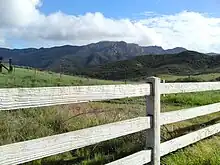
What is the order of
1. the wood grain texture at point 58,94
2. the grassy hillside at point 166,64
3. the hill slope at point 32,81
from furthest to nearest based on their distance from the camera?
1. the grassy hillside at point 166,64
2. the hill slope at point 32,81
3. the wood grain texture at point 58,94

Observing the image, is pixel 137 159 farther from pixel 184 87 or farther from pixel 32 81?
pixel 32 81

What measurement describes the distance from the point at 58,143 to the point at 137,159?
153cm

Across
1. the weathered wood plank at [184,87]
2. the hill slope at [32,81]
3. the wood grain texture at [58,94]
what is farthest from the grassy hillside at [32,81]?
the wood grain texture at [58,94]

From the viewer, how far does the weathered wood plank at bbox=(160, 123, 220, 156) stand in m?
6.15

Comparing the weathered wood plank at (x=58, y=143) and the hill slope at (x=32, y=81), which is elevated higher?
the hill slope at (x=32, y=81)

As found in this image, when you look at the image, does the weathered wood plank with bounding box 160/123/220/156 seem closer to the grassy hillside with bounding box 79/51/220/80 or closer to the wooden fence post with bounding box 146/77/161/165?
the wooden fence post with bounding box 146/77/161/165

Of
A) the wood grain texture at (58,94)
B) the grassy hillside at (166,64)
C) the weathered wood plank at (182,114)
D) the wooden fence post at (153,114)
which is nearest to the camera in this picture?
the wood grain texture at (58,94)

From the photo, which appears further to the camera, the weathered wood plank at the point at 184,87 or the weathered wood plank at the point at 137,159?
the weathered wood plank at the point at 184,87

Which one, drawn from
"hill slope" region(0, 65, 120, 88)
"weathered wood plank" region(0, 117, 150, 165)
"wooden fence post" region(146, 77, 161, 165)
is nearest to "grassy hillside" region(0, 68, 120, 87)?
"hill slope" region(0, 65, 120, 88)

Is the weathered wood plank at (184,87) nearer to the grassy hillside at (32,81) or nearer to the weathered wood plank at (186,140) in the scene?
the weathered wood plank at (186,140)

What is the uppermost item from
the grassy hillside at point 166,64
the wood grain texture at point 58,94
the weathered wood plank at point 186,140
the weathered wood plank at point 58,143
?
the grassy hillside at point 166,64

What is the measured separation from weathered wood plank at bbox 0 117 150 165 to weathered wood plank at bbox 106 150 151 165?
0.32 meters

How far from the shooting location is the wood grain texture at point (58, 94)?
141 inches

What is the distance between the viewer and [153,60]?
557ft
